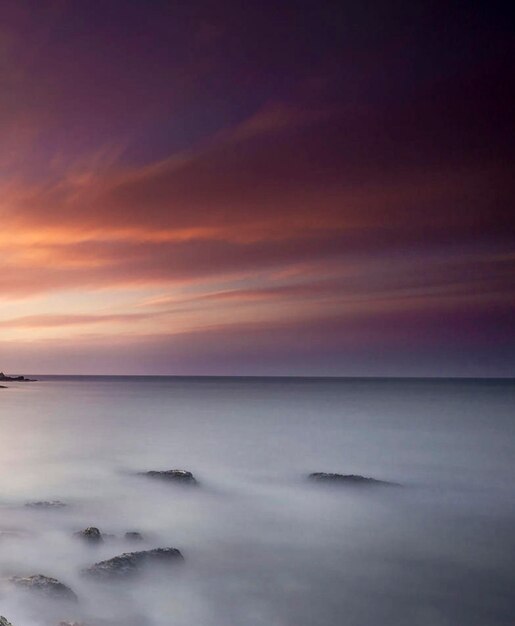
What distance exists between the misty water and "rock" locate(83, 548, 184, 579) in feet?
0.86

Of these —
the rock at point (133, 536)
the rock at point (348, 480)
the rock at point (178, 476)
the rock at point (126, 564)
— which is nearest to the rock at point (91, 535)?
the rock at point (133, 536)

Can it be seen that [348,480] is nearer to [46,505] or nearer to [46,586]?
[46,505]

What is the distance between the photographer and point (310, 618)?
997 cm

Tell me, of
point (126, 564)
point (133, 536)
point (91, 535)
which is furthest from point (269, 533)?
point (126, 564)

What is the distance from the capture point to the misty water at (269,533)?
10148mm

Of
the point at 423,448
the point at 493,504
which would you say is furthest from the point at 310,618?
the point at 423,448

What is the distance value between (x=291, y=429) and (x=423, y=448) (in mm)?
12565

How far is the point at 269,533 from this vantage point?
15344 mm

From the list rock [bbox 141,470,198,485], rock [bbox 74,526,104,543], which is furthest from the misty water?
rock [bbox 141,470,198,485]

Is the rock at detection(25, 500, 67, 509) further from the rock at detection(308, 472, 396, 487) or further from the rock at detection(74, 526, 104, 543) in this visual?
the rock at detection(308, 472, 396, 487)

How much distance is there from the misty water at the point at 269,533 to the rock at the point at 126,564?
26cm

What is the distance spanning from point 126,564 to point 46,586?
1.60m

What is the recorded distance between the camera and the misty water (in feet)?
33.3

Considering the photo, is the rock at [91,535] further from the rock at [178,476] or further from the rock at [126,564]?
the rock at [178,476]
